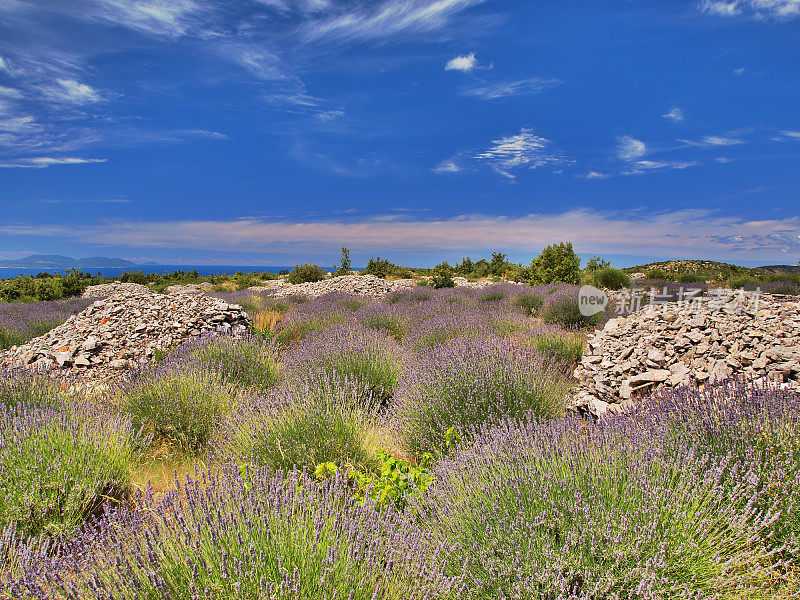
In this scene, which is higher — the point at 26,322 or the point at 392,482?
Answer: the point at 26,322

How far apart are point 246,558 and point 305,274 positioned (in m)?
24.8

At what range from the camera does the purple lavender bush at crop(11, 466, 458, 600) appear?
144 centimetres

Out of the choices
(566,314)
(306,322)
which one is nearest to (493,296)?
(566,314)

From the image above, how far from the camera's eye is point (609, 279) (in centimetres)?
1554

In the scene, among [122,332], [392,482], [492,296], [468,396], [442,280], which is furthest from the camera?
[442,280]

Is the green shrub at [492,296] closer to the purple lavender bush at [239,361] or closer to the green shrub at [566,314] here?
the green shrub at [566,314]

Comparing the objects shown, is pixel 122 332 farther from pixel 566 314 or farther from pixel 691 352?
pixel 566 314

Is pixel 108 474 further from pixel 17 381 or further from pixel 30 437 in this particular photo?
pixel 17 381

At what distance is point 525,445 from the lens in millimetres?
2225

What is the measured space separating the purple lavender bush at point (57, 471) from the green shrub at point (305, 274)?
22426 millimetres

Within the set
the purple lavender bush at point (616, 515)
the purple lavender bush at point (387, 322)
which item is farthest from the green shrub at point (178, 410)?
the purple lavender bush at point (387, 322)

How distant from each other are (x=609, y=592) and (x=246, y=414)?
2719mm

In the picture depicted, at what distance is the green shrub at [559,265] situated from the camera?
1695cm

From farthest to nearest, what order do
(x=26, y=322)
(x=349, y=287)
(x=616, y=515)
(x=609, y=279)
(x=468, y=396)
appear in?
(x=349, y=287)
(x=609, y=279)
(x=26, y=322)
(x=468, y=396)
(x=616, y=515)
